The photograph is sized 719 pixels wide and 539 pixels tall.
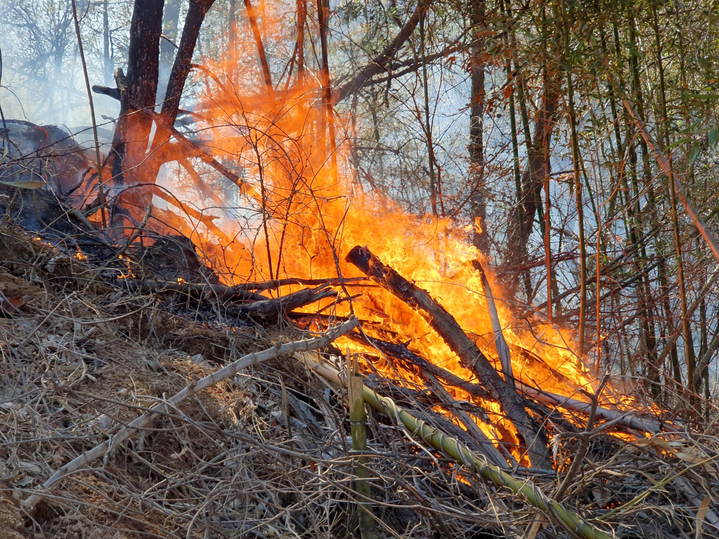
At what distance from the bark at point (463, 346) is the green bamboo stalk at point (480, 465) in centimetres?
77

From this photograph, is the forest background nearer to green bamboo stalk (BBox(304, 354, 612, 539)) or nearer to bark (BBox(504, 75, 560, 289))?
bark (BBox(504, 75, 560, 289))

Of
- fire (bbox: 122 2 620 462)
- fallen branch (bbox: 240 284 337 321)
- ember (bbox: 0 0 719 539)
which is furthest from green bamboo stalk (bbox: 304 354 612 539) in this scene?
fallen branch (bbox: 240 284 337 321)

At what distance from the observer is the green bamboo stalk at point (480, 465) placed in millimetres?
1642

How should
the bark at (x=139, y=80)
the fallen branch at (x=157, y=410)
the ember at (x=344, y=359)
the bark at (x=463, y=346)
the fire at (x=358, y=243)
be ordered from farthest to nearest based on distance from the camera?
the bark at (x=139, y=80) < the fire at (x=358, y=243) < the bark at (x=463, y=346) < the ember at (x=344, y=359) < the fallen branch at (x=157, y=410)

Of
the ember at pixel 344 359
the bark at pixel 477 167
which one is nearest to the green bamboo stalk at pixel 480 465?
the ember at pixel 344 359

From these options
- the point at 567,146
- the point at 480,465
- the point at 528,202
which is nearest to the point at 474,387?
the point at 480,465

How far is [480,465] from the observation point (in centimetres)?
190

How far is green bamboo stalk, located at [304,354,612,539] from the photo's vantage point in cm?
164

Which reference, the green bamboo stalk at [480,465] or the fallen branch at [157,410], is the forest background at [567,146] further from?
the fallen branch at [157,410]

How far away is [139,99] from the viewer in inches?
203

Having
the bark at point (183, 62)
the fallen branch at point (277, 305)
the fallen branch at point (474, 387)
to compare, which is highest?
the bark at point (183, 62)

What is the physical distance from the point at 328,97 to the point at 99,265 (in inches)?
108

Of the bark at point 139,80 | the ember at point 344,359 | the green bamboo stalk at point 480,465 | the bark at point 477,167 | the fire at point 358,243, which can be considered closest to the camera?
the green bamboo stalk at point 480,465

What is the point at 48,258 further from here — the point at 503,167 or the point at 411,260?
the point at 503,167
